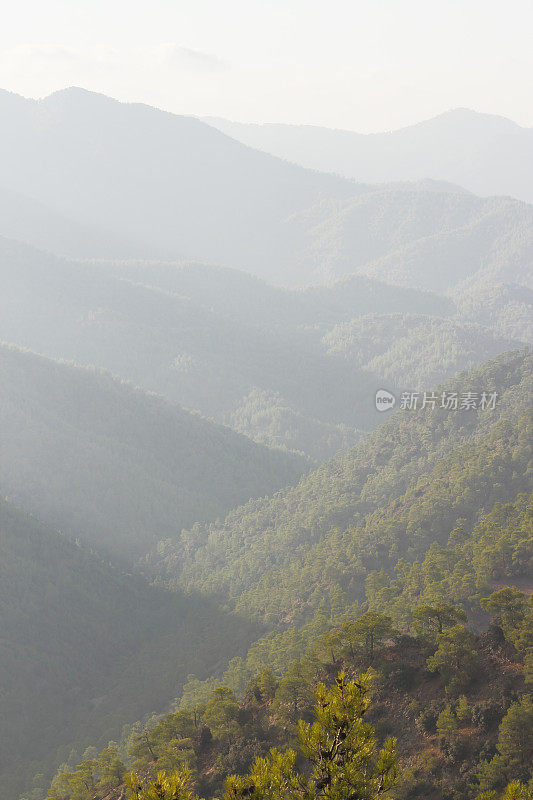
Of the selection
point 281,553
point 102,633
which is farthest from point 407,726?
point 102,633

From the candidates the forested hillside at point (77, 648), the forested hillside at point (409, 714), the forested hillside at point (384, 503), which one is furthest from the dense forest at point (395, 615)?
the forested hillside at point (77, 648)

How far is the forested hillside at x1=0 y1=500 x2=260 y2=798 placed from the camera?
443 ft

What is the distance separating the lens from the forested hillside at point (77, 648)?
443 feet

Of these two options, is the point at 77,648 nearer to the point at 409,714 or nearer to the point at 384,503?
the point at 384,503

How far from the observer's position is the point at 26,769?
125 meters

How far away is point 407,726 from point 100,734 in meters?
98.9

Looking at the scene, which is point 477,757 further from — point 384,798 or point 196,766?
point 196,766

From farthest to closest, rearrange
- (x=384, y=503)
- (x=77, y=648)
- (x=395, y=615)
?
(x=77, y=648) < (x=384, y=503) < (x=395, y=615)

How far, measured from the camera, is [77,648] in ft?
559

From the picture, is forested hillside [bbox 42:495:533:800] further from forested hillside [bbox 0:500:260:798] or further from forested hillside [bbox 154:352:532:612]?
forested hillside [bbox 0:500:260:798]

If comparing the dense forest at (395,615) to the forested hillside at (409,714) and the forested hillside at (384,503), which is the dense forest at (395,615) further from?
the forested hillside at (384,503)

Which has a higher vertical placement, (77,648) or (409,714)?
(409,714)

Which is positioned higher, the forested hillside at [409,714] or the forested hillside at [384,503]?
the forested hillside at [384,503]

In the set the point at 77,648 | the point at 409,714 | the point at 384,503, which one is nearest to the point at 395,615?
the point at 409,714
